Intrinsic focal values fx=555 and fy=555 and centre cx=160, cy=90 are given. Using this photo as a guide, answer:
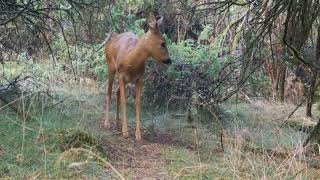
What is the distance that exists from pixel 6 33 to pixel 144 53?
342 cm

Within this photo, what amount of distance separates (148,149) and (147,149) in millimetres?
15

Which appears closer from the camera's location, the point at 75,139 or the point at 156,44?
the point at 75,139

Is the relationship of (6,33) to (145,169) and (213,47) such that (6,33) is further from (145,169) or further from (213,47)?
(145,169)

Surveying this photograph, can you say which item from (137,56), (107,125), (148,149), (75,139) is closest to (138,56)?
(137,56)

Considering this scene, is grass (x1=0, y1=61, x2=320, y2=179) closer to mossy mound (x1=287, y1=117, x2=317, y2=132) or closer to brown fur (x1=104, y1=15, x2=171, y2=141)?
mossy mound (x1=287, y1=117, x2=317, y2=132)

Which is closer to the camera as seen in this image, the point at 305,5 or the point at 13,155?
the point at 13,155

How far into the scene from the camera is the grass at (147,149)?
5.11 m

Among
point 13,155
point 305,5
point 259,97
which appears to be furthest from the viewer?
point 259,97

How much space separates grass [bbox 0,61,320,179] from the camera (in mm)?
5105

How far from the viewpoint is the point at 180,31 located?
1338cm

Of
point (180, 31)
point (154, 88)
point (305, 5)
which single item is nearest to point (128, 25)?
point (154, 88)

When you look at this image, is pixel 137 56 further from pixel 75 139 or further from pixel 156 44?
pixel 75 139

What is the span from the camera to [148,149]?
7.35 meters

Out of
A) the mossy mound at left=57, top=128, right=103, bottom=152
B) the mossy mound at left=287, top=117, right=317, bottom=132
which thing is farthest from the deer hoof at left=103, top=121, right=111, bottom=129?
the mossy mound at left=287, top=117, right=317, bottom=132
